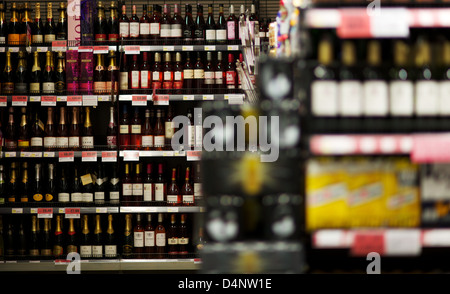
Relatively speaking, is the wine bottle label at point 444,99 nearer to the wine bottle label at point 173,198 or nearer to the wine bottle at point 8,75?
the wine bottle label at point 173,198

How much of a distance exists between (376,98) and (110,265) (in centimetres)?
302

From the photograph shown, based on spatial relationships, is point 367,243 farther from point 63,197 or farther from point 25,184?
point 25,184

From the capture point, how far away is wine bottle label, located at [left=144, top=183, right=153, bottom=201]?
14.0 feet

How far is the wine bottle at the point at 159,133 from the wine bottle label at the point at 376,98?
8.89 feet

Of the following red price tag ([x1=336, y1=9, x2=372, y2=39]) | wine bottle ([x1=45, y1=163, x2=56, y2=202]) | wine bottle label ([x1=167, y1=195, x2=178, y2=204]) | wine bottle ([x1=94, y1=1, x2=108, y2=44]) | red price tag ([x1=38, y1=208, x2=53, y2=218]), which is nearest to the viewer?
red price tag ([x1=336, y1=9, x2=372, y2=39])

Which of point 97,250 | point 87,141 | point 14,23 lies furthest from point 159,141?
point 14,23

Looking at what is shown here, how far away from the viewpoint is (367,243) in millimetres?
1692

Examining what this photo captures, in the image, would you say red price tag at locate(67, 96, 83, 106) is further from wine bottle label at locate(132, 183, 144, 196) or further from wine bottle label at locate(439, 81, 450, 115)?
wine bottle label at locate(439, 81, 450, 115)

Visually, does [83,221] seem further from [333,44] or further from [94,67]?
[333,44]

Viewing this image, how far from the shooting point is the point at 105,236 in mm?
4457

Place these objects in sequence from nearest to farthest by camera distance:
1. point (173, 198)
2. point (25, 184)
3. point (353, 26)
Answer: point (353, 26) → point (173, 198) → point (25, 184)

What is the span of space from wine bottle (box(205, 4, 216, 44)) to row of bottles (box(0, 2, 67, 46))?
1.17 meters

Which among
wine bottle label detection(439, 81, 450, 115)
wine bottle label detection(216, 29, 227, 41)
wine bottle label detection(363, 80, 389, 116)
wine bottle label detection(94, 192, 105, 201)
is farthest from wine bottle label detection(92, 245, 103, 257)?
wine bottle label detection(439, 81, 450, 115)

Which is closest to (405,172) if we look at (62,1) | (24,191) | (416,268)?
(416,268)
